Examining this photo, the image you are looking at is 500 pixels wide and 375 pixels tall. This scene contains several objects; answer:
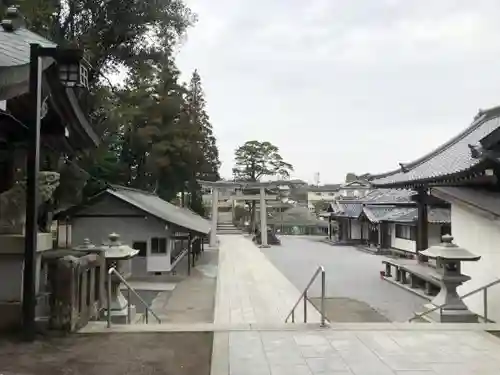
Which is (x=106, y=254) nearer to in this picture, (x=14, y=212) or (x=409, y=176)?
(x=14, y=212)

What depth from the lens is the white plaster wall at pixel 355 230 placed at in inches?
1656

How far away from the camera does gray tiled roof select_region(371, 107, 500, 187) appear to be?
1355 centimetres

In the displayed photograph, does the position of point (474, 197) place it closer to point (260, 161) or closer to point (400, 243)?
point (400, 243)

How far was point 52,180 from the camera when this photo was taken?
6.54m

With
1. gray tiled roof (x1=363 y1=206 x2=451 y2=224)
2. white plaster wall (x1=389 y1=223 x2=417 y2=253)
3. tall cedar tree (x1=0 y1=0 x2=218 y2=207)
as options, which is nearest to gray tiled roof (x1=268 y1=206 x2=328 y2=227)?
gray tiled roof (x1=363 y1=206 x2=451 y2=224)

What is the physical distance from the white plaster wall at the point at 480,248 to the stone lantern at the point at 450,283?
1574 millimetres

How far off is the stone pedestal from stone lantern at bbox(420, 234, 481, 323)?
613 centimetres

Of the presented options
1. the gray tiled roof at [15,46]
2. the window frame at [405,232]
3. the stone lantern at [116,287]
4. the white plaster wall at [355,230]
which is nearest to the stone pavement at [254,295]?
the stone lantern at [116,287]

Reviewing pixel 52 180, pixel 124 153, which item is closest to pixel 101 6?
pixel 124 153

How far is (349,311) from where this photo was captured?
1335cm

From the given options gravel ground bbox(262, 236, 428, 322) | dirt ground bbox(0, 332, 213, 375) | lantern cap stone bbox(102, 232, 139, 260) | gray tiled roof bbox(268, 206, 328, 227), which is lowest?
gravel ground bbox(262, 236, 428, 322)

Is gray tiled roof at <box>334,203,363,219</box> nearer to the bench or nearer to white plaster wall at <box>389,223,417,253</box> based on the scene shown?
white plaster wall at <box>389,223,417,253</box>

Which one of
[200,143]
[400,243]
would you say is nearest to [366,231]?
[400,243]

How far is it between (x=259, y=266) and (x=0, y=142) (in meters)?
17.8
